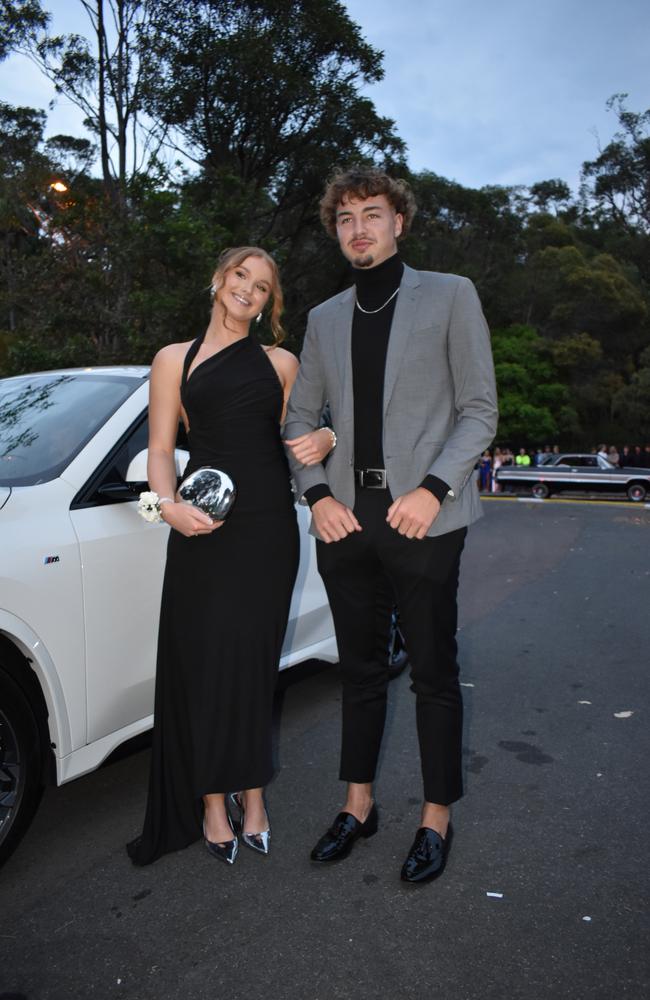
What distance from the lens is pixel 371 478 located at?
2805 mm

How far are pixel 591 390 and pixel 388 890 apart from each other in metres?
36.6

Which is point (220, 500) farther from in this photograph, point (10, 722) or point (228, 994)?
point (228, 994)

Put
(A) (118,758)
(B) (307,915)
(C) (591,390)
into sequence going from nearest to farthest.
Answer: (B) (307,915), (A) (118,758), (C) (591,390)

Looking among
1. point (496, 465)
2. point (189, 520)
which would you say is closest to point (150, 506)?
point (189, 520)

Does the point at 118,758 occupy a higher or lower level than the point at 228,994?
higher

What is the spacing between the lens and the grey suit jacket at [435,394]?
105 inches

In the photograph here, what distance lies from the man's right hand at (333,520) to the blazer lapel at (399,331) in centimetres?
35

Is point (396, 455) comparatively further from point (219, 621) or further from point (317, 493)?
point (219, 621)

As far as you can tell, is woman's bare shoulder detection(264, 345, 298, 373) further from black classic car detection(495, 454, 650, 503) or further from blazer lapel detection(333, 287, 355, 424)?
black classic car detection(495, 454, 650, 503)

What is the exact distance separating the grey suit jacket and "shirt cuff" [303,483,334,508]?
60mm

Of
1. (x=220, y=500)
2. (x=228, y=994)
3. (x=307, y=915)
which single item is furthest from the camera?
(x=220, y=500)

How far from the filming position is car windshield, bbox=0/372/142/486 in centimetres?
310

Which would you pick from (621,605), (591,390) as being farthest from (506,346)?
(621,605)

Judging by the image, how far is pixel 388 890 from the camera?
2734 mm
